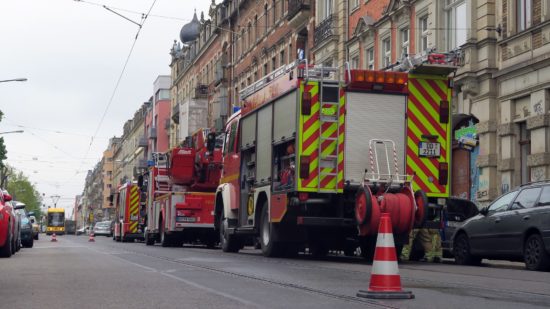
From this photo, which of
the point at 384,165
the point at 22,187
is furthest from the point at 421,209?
the point at 22,187

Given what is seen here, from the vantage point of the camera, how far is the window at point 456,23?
27.2 metres

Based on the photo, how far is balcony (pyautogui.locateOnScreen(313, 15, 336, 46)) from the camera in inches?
1502

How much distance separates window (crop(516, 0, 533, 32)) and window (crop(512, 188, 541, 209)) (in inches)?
337

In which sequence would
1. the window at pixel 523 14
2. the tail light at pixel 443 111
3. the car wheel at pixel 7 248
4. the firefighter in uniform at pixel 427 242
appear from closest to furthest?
the tail light at pixel 443 111 < the car wheel at pixel 7 248 < the firefighter in uniform at pixel 427 242 < the window at pixel 523 14

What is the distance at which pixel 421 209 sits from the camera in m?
16.6

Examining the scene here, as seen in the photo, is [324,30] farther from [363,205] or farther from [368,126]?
[363,205]

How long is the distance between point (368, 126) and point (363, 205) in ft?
5.45

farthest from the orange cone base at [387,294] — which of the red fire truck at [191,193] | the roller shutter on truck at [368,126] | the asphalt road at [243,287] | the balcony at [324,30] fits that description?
the balcony at [324,30]

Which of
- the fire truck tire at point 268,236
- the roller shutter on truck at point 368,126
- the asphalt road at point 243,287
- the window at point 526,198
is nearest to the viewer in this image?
the asphalt road at point 243,287

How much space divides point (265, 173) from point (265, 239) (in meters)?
1.28

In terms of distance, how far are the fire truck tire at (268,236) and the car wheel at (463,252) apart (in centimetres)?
332

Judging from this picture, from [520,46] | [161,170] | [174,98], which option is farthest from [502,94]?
[174,98]

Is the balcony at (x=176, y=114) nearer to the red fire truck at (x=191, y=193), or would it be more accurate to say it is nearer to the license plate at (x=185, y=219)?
the red fire truck at (x=191, y=193)

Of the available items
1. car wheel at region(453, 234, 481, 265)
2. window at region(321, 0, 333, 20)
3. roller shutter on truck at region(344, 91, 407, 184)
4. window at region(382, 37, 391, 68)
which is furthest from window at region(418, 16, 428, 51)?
roller shutter on truck at region(344, 91, 407, 184)
